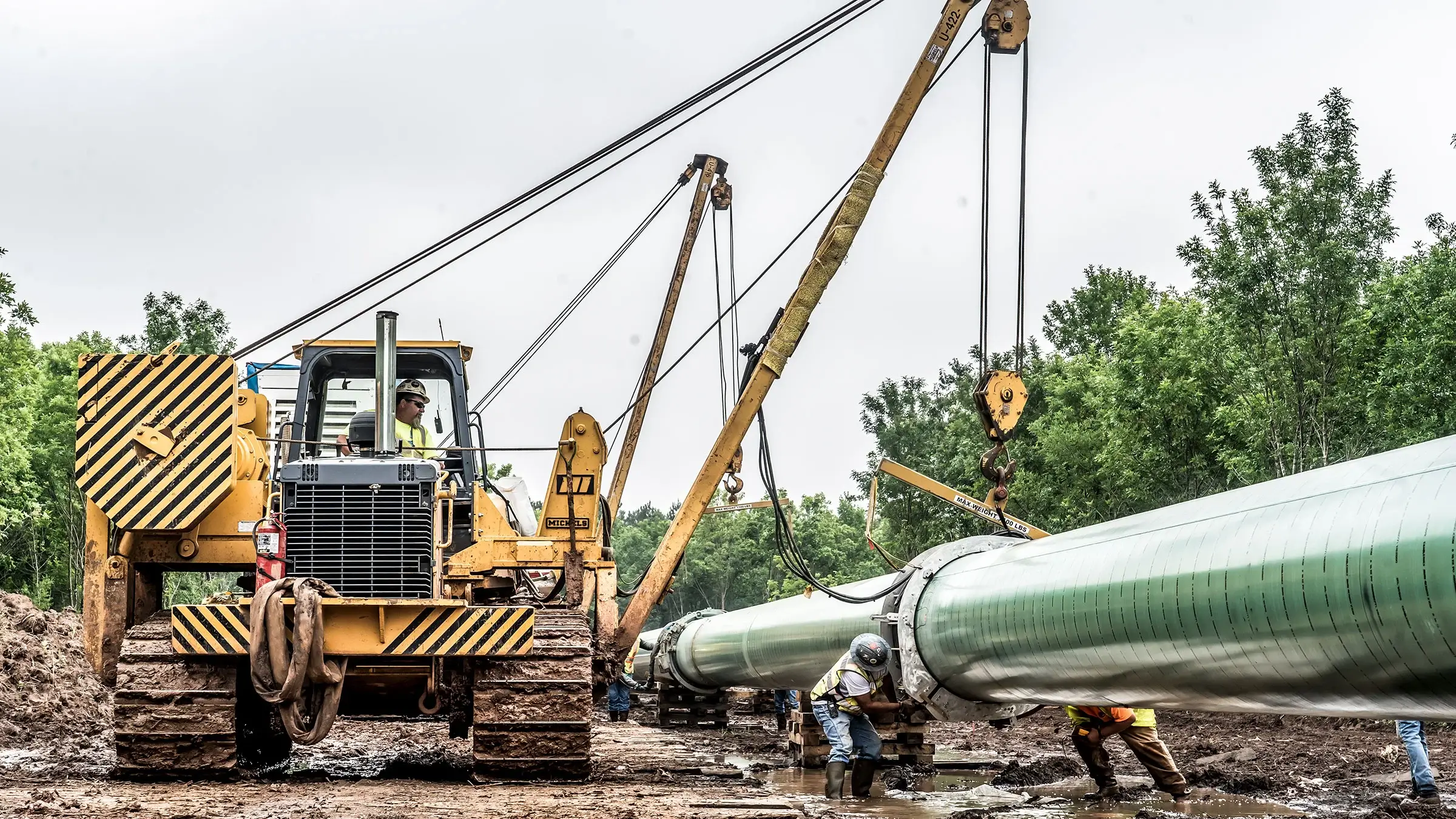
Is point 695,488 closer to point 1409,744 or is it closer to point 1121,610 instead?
point 1409,744

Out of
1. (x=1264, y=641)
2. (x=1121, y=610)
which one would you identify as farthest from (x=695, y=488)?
(x=1264, y=641)

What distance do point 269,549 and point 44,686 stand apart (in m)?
10.4

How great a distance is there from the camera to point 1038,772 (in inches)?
484

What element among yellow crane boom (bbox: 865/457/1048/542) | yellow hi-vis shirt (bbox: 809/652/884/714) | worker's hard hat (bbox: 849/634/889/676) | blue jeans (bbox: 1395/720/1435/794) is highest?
yellow crane boom (bbox: 865/457/1048/542)

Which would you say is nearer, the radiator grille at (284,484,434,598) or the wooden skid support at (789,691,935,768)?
the radiator grille at (284,484,434,598)

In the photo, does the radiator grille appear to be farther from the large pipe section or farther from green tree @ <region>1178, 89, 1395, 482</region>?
green tree @ <region>1178, 89, 1395, 482</region>

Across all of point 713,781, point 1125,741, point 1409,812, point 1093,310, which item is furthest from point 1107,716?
point 1093,310

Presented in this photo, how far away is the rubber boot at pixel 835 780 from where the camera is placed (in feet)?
35.6

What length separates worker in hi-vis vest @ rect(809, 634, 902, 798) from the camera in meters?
10.1

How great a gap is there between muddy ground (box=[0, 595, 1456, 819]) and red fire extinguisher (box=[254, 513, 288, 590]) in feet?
4.29

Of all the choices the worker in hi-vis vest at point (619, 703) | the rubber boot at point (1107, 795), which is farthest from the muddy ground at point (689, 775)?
the worker in hi-vis vest at point (619, 703)

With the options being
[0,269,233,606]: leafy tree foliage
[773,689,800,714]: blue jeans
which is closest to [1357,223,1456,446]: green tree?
[773,689,800,714]: blue jeans

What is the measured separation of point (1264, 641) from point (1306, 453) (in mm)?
25387

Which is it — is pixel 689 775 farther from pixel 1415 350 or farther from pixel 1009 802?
pixel 1415 350
